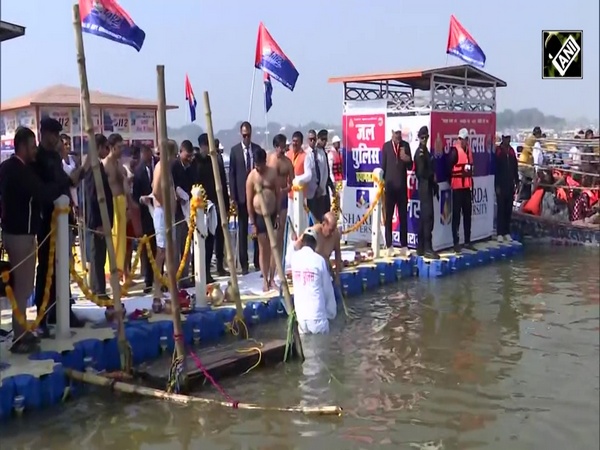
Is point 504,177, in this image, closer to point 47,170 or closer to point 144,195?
point 144,195

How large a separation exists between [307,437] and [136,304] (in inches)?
142

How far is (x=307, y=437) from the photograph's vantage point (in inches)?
223

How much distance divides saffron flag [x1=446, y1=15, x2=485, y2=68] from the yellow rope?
1047 centimetres

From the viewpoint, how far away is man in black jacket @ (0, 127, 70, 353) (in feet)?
20.8

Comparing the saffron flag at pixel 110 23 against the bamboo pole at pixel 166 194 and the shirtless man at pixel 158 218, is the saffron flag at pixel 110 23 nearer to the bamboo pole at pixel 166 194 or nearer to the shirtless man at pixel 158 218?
the shirtless man at pixel 158 218

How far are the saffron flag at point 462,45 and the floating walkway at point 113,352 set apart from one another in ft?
21.9

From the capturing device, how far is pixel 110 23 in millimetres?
9641

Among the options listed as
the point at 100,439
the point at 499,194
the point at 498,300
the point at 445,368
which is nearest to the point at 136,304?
the point at 100,439

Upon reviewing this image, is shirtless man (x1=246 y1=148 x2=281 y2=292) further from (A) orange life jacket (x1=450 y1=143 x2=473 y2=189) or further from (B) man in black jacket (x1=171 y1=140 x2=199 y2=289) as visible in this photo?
(A) orange life jacket (x1=450 y1=143 x2=473 y2=189)

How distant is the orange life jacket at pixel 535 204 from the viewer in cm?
1673

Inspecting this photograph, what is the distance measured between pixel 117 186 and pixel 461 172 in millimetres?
6498

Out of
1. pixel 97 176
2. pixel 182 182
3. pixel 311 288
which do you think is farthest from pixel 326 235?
pixel 97 176

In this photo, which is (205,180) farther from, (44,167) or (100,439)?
(100,439)

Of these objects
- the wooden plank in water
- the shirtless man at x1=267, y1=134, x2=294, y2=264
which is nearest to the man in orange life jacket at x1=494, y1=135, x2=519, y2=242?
the shirtless man at x1=267, y1=134, x2=294, y2=264
